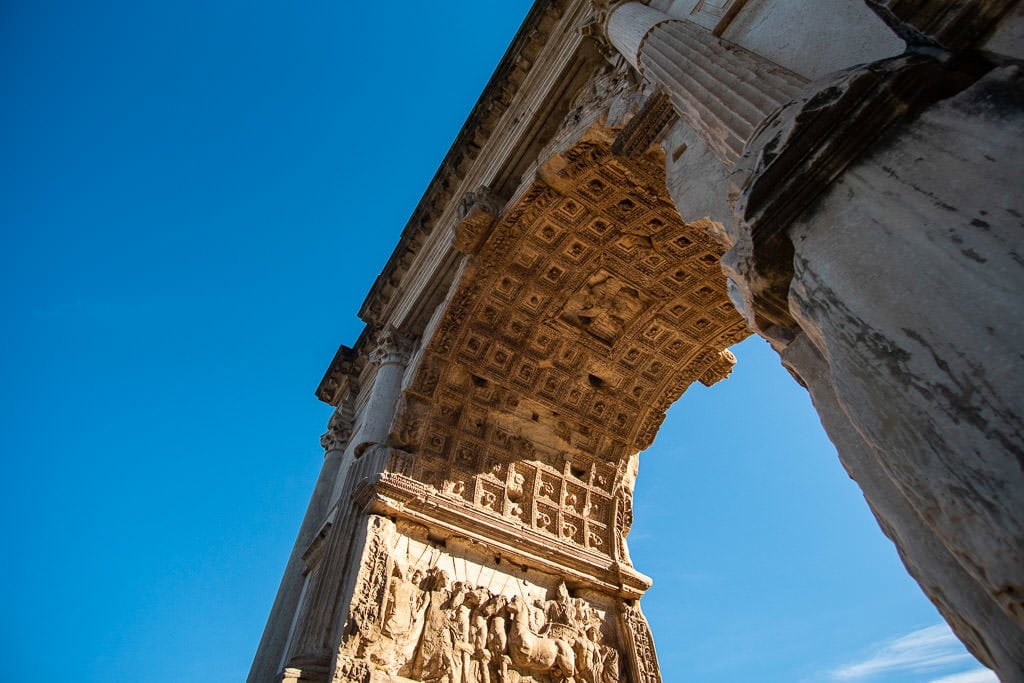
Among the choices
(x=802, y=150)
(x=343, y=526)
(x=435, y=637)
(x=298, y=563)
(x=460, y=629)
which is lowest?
(x=802, y=150)

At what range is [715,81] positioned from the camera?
2.78 metres

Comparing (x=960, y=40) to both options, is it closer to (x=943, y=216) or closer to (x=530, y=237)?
(x=943, y=216)

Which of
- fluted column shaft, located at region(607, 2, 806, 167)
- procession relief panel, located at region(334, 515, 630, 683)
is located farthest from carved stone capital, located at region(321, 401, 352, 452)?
fluted column shaft, located at region(607, 2, 806, 167)

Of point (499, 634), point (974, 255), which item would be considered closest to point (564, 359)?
point (499, 634)

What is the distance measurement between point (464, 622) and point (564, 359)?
12.0 feet

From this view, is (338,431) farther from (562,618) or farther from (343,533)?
(562,618)

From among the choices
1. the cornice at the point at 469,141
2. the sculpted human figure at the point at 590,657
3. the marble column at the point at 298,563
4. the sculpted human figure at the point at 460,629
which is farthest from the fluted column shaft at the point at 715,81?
the marble column at the point at 298,563

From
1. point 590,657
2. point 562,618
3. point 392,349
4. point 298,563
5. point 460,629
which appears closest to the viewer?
point 460,629

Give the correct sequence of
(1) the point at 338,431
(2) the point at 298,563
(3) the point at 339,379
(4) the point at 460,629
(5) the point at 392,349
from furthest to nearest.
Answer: (3) the point at 339,379 < (1) the point at 338,431 < (5) the point at 392,349 < (2) the point at 298,563 < (4) the point at 460,629

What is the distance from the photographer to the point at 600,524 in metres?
8.13

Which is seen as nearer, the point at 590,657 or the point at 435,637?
the point at 435,637

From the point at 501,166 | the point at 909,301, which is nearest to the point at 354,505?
the point at 501,166

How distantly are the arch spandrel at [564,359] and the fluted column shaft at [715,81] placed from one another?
244 centimetres

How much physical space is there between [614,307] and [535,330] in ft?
3.71
